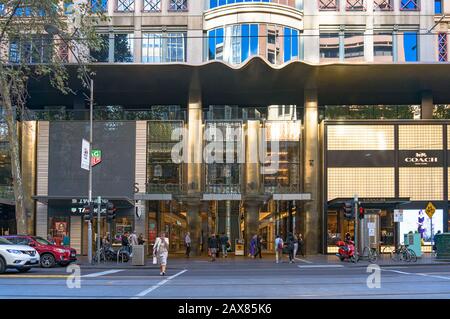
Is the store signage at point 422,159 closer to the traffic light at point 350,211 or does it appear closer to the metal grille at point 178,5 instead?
the traffic light at point 350,211

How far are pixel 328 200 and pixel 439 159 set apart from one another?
25.7 feet

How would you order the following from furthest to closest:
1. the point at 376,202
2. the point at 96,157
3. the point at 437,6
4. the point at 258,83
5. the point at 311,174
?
the point at 437,6
the point at 311,174
the point at 258,83
the point at 96,157
the point at 376,202

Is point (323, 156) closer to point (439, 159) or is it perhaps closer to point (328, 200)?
point (328, 200)

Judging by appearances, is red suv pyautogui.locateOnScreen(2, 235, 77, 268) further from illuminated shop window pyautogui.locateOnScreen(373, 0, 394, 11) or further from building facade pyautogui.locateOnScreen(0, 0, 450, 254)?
illuminated shop window pyautogui.locateOnScreen(373, 0, 394, 11)

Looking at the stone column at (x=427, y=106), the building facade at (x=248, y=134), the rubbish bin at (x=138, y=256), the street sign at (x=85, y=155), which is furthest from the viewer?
the stone column at (x=427, y=106)

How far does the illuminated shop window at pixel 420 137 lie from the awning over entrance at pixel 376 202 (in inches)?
172

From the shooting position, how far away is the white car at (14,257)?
1994cm

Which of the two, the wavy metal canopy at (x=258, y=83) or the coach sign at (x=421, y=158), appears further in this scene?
the coach sign at (x=421, y=158)

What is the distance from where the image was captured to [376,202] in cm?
3394

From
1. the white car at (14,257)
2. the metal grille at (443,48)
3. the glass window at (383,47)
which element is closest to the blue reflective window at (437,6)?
the metal grille at (443,48)

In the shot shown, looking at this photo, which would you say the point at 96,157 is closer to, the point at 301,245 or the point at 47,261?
the point at 47,261

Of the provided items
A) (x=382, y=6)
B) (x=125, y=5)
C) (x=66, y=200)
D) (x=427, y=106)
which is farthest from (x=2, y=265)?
(x=427, y=106)

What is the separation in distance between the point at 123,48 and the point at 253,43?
8942 millimetres
